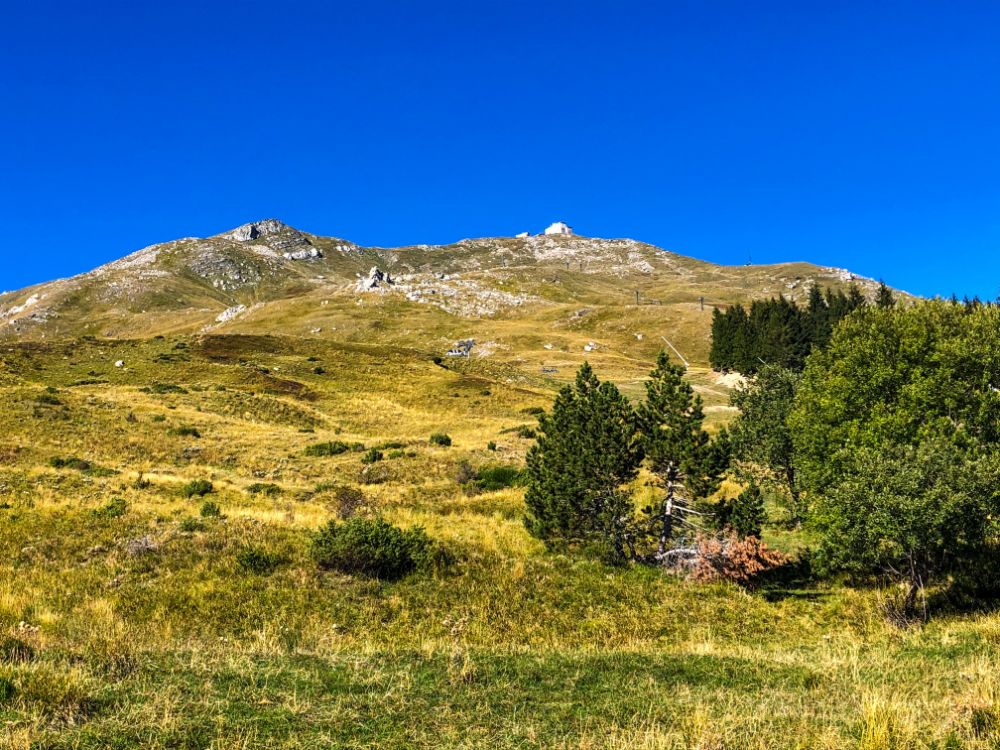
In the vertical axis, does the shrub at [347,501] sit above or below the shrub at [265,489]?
below

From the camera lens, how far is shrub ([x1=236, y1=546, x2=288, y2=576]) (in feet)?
65.3

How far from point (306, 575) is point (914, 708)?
16816mm

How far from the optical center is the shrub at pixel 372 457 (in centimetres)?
4400

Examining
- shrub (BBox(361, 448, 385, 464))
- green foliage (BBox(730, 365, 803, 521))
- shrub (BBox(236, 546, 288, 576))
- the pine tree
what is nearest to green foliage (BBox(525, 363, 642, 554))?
the pine tree

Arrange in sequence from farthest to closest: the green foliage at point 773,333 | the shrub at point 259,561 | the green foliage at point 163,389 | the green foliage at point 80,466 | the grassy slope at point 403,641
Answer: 1. the green foliage at point 773,333
2. the green foliage at point 163,389
3. the green foliage at point 80,466
4. the shrub at point 259,561
5. the grassy slope at point 403,641

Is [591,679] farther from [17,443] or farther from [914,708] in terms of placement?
[17,443]

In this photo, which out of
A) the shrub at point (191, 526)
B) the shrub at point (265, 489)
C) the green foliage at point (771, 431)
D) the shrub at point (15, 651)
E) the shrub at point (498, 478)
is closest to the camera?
the shrub at point (15, 651)

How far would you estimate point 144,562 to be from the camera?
19969 mm

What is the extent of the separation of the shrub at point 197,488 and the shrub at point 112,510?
4.37 meters

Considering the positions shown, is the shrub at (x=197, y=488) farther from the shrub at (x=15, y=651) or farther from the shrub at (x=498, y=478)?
the shrub at (x=15, y=651)

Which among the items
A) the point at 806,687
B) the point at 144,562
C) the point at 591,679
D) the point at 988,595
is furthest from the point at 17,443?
the point at 988,595

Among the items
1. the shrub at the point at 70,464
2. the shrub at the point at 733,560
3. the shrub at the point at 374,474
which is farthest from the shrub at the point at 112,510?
the shrub at the point at 733,560

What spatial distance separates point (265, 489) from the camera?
34438 mm

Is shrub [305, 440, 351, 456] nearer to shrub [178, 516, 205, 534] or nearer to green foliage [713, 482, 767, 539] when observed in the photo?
shrub [178, 516, 205, 534]
